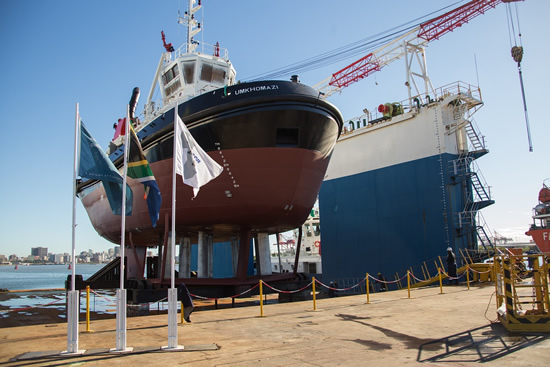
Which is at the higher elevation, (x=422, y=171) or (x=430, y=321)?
(x=422, y=171)

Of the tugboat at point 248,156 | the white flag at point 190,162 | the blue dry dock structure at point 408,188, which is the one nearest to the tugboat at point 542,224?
the blue dry dock structure at point 408,188

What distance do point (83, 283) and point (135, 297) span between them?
2.96 metres

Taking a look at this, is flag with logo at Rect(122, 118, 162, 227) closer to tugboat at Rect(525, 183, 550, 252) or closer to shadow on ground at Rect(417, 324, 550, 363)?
shadow on ground at Rect(417, 324, 550, 363)

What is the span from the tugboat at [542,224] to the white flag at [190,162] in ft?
108

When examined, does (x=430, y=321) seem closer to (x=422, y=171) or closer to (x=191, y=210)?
(x=191, y=210)

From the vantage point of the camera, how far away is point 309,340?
692cm

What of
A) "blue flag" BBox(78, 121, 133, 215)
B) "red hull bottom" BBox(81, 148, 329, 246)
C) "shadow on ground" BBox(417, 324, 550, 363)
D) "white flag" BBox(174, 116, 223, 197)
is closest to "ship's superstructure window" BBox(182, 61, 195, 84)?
"red hull bottom" BBox(81, 148, 329, 246)

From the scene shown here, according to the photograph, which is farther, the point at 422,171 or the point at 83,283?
the point at 422,171

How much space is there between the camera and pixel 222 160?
1290 cm

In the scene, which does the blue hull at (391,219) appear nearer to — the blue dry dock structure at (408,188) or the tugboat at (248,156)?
the blue dry dock structure at (408,188)

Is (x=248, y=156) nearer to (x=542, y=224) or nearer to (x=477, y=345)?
(x=477, y=345)

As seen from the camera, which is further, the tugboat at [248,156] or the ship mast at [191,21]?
the ship mast at [191,21]

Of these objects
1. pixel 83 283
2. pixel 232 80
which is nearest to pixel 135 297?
pixel 83 283

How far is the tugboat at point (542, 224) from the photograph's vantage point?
31812 millimetres
